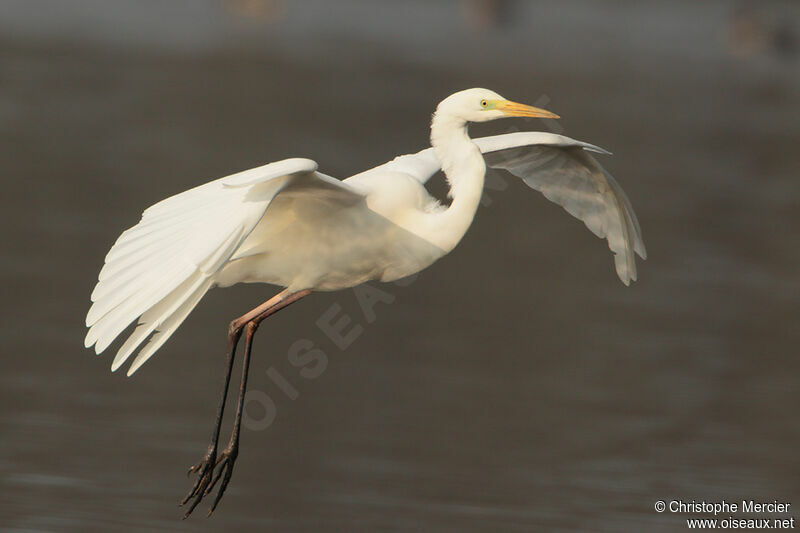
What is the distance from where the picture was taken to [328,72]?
29.8 meters

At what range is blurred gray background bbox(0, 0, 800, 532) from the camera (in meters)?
9.60

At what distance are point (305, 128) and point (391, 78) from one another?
636cm

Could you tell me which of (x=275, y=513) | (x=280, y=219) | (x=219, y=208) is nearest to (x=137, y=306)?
(x=219, y=208)

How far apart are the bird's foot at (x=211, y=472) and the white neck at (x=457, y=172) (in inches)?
66.7

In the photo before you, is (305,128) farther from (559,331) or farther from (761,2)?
(761,2)

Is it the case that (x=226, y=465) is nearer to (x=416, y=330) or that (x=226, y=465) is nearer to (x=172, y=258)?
(x=172, y=258)

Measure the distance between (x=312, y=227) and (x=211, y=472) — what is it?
1.48 m

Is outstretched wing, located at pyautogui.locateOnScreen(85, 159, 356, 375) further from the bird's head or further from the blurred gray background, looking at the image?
the blurred gray background

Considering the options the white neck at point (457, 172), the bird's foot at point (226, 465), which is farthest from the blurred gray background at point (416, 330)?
the white neck at point (457, 172)

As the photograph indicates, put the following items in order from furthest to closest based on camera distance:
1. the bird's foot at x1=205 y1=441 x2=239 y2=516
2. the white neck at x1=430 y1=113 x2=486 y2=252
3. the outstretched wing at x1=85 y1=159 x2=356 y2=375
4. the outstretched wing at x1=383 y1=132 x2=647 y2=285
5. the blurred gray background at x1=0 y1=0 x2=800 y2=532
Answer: the blurred gray background at x1=0 y1=0 x2=800 y2=532 < the outstretched wing at x1=383 y1=132 x2=647 y2=285 < the bird's foot at x1=205 y1=441 x2=239 y2=516 < the white neck at x1=430 y1=113 x2=486 y2=252 < the outstretched wing at x1=85 y1=159 x2=356 y2=375

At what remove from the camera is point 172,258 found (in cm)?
682

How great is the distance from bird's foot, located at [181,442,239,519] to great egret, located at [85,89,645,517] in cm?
1

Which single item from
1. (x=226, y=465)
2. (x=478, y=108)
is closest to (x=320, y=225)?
(x=478, y=108)

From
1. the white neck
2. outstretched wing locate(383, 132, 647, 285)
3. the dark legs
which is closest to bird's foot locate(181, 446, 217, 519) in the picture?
the dark legs
